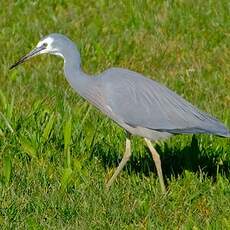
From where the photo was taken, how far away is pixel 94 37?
34.7ft

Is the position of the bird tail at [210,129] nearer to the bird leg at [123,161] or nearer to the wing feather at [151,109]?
the wing feather at [151,109]

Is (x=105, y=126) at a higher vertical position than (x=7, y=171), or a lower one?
lower

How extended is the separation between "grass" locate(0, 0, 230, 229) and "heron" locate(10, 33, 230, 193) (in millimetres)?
299

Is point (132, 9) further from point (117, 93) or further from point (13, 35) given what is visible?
point (117, 93)

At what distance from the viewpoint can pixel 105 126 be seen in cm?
776

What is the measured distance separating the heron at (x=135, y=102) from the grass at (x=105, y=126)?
30 cm

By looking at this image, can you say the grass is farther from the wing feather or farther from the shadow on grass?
the wing feather

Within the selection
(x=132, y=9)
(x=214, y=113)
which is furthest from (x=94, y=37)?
(x=214, y=113)

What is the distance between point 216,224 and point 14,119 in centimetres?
226

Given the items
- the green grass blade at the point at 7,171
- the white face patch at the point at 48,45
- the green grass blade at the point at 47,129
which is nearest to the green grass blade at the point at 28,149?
the green grass blade at the point at 47,129

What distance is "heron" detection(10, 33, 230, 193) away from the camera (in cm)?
646

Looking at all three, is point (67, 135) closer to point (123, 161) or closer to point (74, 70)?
point (123, 161)

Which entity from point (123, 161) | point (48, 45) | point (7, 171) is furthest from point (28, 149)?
point (48, 45)

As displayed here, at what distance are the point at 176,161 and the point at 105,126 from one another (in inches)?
31.7
